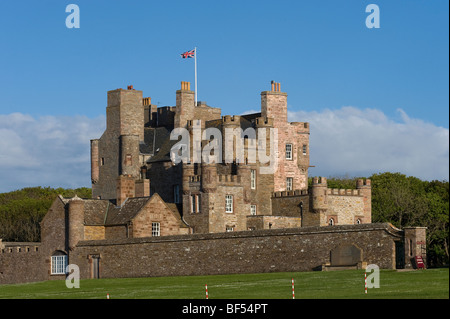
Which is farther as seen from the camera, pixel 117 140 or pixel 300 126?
pixel 117 140

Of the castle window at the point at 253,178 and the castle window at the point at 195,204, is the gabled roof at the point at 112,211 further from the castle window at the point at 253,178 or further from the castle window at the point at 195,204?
the castle window at the point at 253,178

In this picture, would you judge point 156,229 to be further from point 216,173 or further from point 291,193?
point 291,193

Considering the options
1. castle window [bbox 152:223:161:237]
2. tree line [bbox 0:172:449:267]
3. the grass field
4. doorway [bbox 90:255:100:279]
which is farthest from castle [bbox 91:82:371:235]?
the grass field

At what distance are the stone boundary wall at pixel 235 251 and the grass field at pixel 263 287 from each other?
2195mm

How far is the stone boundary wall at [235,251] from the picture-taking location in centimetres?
5884

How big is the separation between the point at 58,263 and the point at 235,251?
58.8 feet

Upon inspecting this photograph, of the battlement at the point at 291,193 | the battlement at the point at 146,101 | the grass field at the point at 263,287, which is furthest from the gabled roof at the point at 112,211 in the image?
the battlement at the point at 146,101

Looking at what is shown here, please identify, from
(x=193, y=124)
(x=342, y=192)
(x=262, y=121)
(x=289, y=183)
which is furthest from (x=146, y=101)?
(x=342, y=192)

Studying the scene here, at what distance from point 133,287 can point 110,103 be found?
37514 millimetres

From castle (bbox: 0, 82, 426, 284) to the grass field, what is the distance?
2.70 m

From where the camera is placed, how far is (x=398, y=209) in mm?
94875
